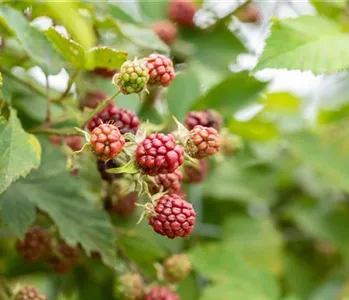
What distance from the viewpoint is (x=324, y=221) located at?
6.50 ft

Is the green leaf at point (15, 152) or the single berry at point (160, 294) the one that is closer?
the green leaf at point (15, 152)

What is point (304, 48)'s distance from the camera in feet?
3.82

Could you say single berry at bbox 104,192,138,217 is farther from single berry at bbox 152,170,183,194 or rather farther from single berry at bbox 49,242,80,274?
single berry at bbox 152,170,183,194

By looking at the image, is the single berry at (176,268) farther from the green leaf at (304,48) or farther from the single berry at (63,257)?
the green leaf at (304,48)

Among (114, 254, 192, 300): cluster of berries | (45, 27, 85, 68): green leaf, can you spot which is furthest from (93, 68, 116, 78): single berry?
(114, 254, 192, 300): cluster of berries

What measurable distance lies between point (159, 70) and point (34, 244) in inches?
15.9

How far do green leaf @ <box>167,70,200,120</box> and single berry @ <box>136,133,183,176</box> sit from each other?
0.53 meters

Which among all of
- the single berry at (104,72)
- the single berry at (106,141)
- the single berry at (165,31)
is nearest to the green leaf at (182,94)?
the single berry at (165,31)

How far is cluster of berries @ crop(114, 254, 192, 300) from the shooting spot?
117 cm

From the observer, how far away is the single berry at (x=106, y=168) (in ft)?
3.38

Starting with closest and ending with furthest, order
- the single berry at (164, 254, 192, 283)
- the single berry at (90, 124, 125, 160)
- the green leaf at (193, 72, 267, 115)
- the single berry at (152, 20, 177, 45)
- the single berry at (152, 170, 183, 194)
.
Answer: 1. the single berry at (90, 124, 125, 160)
2. the single berry at (152, 170, 183, 194)
3. the single berry at (164, 254, 192, 283)
4. the green leaf at (193, 72, 267, 115)
5. the single berry at (152, 20, 177, 45)

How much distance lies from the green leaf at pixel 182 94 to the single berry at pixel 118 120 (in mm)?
448

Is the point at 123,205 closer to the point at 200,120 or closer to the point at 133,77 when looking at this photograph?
the point at 200,120

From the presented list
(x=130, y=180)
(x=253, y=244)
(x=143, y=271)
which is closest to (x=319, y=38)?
(x=130, y=180)
